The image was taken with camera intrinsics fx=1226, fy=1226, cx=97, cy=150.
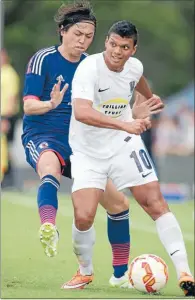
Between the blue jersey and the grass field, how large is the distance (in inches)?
51.6

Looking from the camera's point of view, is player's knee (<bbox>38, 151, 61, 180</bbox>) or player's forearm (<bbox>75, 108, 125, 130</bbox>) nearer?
player's forearm (<bbox>75, 108, 125, 130</bbox>)

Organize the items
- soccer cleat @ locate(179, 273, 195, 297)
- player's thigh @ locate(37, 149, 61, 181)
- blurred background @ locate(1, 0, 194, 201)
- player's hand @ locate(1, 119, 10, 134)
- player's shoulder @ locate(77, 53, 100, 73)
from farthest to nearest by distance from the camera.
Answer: blurred background @ locate(1, 0, 194, 201) < player's hand @ locate(1, 119, 10, 134) < player's thigh @ locate(37, 149, 61, 181) < player's shoulder @ locate(77, 53, 100, 73) < soccer cleat @ locate(179, 273, 195, 297)

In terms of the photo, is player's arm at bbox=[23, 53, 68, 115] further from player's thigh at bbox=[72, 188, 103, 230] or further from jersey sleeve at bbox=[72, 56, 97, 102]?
player's thigh at bbox=[72, 188, 103, 230]

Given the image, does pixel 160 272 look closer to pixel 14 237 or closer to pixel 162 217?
pixel 162 217

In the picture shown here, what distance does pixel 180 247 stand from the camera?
967 cm

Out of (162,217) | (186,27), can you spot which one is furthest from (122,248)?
(186,27)

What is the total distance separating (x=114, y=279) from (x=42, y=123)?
1.49m

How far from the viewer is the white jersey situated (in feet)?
31.9

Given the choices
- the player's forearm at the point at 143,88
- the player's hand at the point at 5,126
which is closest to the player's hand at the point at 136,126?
the player's forearm at the point at 143,88

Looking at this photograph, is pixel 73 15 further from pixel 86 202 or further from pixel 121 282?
pixel 121 282

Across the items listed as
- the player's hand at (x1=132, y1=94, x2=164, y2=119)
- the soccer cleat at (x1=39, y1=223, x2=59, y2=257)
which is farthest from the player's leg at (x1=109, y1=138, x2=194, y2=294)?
the soccer cleat at (x1=39, y1=223, x2=59, y2=257)

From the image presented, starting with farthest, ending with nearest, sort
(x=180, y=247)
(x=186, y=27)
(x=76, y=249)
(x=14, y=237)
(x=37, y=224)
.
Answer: (x=186, y=27)
(x=37, y=224)
(x=14, y=237)
(x=76, y=249)
(x=180, y=247)

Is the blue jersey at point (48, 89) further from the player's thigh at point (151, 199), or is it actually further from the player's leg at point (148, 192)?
the player's thigh at point (151, 199)

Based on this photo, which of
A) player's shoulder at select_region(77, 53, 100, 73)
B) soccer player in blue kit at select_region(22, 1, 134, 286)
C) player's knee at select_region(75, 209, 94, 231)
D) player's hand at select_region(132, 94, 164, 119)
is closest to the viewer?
player's shoulder at select_region(77, 53, 100, 73)
